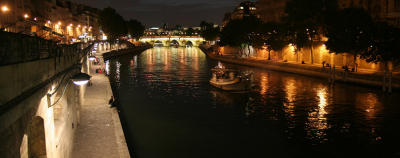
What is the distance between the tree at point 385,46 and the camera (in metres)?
40.4

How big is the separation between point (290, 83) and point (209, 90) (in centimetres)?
1186

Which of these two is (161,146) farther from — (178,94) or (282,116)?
(178,94)

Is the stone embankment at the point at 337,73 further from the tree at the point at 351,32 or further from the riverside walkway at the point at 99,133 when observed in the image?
the riverside walkway at the point at 99,133

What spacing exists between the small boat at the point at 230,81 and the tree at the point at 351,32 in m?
15.2

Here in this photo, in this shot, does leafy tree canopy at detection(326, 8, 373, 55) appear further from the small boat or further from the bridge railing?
the bridge railing

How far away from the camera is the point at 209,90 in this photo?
41.2 m

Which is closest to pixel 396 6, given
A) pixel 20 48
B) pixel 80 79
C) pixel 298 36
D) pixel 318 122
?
pixel 298 36

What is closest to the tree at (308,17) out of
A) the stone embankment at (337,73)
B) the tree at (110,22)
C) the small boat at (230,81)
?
the stone embankment at (337,73)

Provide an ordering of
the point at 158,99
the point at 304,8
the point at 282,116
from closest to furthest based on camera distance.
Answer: the point at 282,116
the point at 158,99
the point at 304,8

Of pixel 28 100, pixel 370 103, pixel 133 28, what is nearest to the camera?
pixel 28 100

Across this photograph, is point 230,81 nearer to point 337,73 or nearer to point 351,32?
point 337,73

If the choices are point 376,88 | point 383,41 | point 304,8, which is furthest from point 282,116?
point 304,8

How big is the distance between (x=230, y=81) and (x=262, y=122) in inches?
612

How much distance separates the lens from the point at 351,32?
156ft
